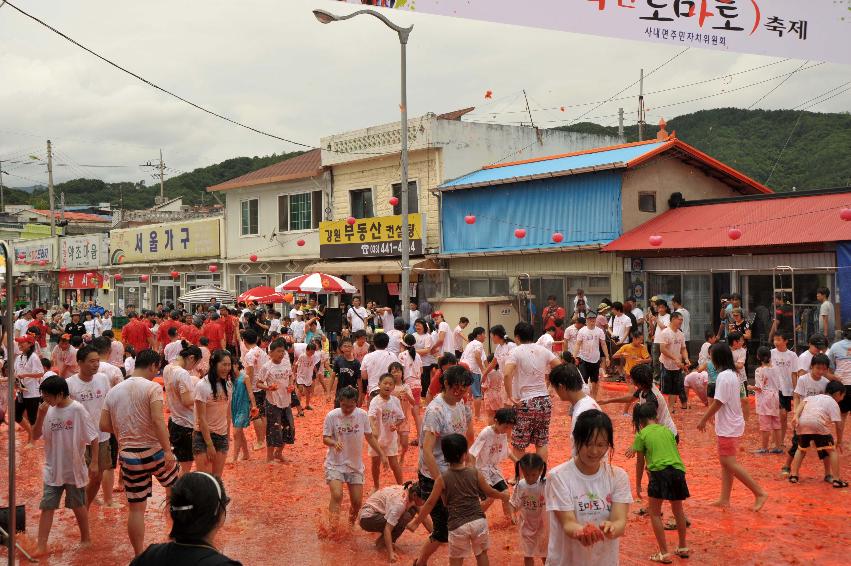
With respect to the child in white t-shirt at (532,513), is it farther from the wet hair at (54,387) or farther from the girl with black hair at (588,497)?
the wet hair at (54,387)

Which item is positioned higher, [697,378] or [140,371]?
[140,371]

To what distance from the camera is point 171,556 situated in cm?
325

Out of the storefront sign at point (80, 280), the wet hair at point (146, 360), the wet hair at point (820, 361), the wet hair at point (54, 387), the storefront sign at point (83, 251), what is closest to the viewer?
the wet hair at point (54, 387)

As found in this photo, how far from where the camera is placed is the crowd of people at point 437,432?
441cm

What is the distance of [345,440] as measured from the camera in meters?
7.97

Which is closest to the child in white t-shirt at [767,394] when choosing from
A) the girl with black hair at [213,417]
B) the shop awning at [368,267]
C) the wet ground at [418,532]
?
the wet ground at [418,532]

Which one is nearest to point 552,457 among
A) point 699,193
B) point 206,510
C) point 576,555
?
point 576,555

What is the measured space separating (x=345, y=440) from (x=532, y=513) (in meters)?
2.26

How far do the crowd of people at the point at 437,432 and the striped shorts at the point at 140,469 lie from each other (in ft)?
0.04

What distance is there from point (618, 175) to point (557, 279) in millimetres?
3252

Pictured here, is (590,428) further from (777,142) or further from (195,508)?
(777,142)

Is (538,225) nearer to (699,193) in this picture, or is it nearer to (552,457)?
(699,193)

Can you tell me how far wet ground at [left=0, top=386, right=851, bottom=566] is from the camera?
291 inches

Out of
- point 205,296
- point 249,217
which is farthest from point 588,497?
point 249,217
